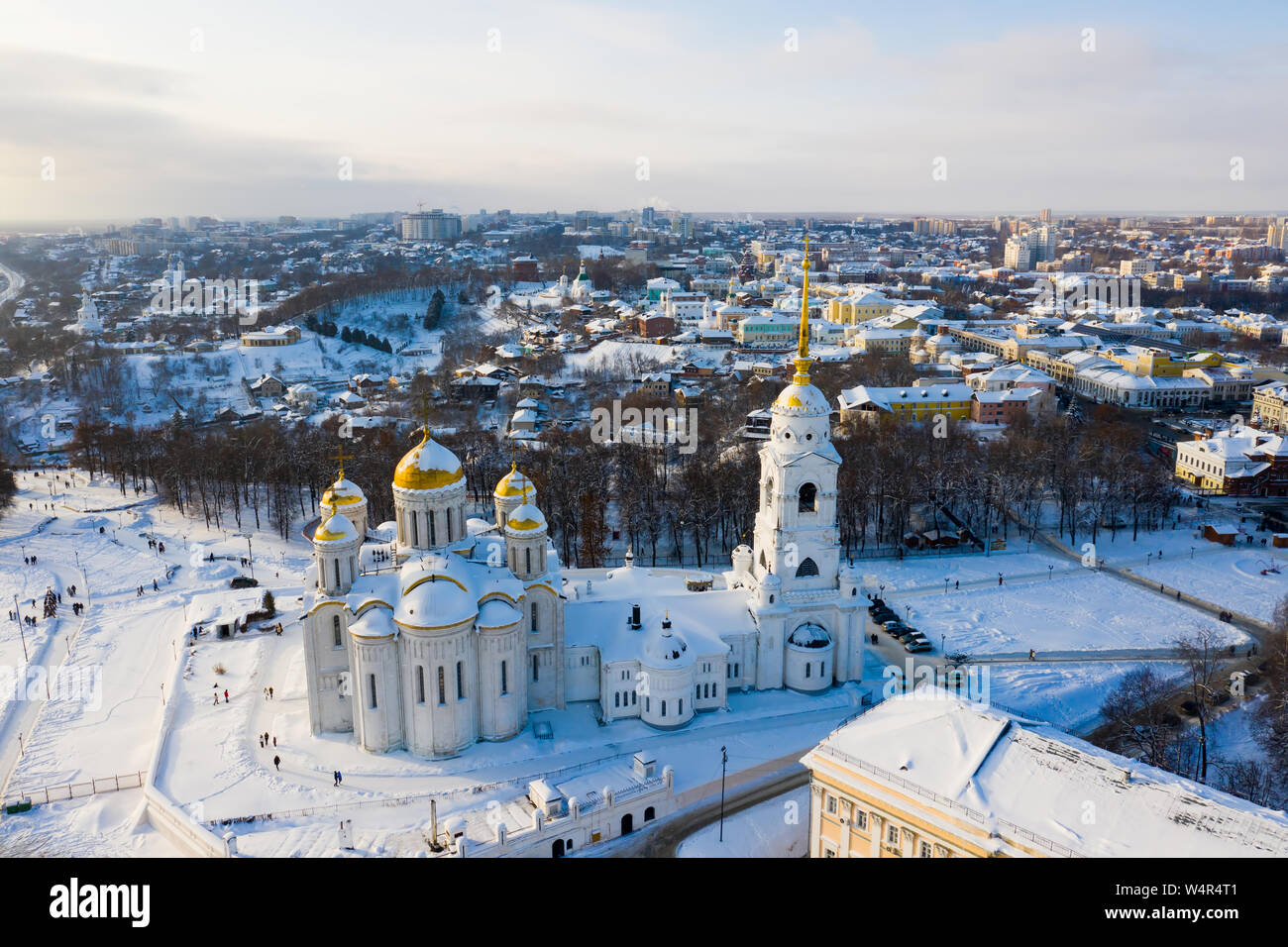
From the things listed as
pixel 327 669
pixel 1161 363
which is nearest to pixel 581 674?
pixel 327 669

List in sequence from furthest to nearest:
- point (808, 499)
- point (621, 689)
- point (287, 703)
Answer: point (808, 499) → point (287, 703) → point (621, 689)

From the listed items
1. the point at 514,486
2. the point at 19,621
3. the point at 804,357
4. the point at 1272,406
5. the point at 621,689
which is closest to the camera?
the point at 621,689

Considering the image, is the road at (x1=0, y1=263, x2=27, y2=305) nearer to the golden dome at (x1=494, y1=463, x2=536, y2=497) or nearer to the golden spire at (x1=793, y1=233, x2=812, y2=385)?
the golden dome at (x1=494, y1=463, x2=536, y2=497)

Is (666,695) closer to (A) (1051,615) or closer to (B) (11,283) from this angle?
(A) (1051,615)

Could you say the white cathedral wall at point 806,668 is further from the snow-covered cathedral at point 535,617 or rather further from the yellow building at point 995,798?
the yellow building at point 995,798

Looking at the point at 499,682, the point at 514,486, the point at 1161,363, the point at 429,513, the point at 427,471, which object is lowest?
the point at 499,682

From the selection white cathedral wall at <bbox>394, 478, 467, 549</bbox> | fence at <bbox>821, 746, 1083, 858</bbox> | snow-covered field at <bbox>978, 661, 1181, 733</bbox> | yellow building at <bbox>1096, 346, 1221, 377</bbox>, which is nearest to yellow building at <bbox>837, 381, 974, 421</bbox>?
yellow building at <bbox>1096, 346, 1221, 377</bbox>

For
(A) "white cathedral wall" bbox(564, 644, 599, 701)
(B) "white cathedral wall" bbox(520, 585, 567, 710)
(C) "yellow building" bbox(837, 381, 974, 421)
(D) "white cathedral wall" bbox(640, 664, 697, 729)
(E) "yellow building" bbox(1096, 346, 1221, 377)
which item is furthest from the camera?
(E) "yellow building" bbox(1096, 346, 1221, 377)
